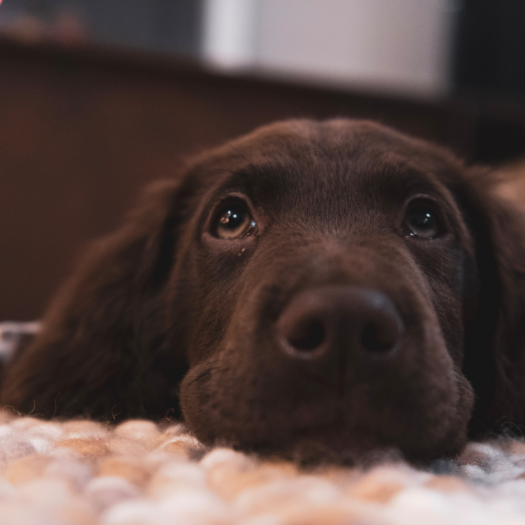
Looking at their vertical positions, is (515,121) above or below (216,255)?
above

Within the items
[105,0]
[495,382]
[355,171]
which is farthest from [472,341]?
[105,0]

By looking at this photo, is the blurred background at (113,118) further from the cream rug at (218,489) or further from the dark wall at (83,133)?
the cream rug at (218,489)

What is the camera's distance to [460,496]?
0.69 meters

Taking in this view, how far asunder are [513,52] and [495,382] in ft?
14.2

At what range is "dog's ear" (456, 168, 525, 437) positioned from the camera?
4.47 feet

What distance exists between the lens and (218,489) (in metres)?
0.71

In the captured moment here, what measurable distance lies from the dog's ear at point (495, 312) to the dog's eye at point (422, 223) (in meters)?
Result: 0.21

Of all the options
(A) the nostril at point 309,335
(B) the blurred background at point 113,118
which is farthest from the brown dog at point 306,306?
(B) the blurred background at point 113,118

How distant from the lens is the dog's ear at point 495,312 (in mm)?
1361

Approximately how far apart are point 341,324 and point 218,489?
0.29 m

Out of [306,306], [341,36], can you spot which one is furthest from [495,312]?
[341,36]

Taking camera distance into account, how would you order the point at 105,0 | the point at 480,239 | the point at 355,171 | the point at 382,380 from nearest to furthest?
1. the point at 382,380
2. the point at 355,171
3. the point at 480,239
4. the point at 105,0

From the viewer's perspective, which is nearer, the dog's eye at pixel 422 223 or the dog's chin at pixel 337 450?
the dog's chin at pixel 337 450

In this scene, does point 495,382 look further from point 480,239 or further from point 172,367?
point 172,367
